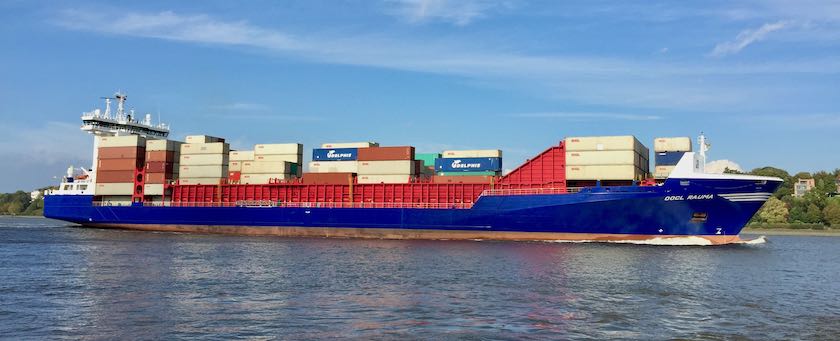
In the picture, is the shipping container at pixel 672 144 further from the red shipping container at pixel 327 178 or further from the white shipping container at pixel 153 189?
the white shipping container at pixel 153 189

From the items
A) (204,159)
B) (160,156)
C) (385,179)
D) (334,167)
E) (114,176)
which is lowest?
(385,179)

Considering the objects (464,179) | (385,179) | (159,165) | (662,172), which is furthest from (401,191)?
(159,165)

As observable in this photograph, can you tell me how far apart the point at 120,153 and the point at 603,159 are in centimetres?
4558

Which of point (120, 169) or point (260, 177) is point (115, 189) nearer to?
point (120, 169)

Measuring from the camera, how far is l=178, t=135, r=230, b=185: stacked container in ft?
184

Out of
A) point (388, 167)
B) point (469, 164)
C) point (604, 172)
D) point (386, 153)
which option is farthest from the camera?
point (386, 153)

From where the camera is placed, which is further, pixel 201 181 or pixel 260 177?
pixel 201 181

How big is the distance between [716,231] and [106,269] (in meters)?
37.6

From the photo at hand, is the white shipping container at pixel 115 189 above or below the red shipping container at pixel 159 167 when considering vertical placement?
below

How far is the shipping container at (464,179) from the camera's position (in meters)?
47.0

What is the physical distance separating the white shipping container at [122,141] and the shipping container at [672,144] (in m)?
47.2

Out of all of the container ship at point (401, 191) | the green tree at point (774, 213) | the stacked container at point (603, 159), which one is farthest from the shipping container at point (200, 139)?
the green tree at point (774, 213)

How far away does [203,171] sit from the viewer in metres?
56.3

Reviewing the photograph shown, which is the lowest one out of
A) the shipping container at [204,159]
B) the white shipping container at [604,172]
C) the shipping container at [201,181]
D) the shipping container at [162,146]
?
the shipping container at [201,181]
